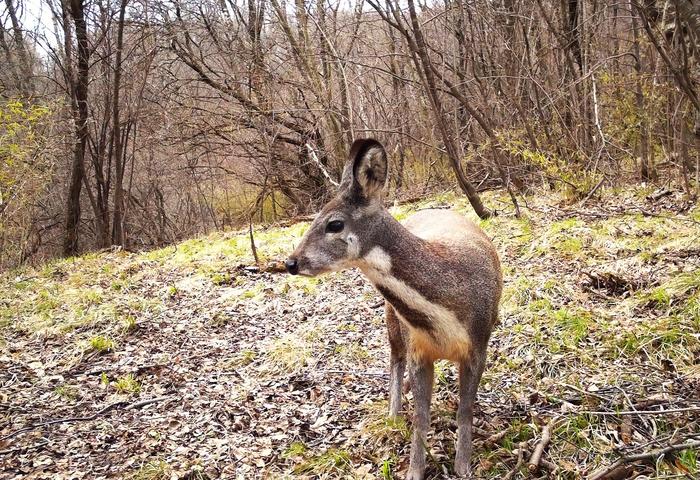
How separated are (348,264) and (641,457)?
1891 millimetres

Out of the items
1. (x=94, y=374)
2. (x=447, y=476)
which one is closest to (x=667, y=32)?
(x=447, y=476)

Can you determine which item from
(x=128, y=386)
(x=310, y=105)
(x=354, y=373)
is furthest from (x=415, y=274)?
(x=310, y=105)

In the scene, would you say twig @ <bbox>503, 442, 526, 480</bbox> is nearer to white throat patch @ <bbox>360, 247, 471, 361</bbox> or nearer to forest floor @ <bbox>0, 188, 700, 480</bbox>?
forest floor @ <bbox>0, 188, 700, 480</bbox>

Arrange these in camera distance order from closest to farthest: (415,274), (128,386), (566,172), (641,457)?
(641,457), (415,274), (128,386), (566,172)

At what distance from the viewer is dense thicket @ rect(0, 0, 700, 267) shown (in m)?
8.80

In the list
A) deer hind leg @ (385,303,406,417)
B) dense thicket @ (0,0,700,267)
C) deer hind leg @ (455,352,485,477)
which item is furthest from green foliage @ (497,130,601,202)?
deer hind leg @ (455,352,485,477)

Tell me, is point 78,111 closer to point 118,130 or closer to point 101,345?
point 118,130

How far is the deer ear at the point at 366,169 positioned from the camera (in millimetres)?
3453

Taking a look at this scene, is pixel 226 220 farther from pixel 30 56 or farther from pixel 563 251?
pixel 563 251

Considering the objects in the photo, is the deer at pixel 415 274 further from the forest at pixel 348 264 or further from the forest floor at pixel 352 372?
the forest floor at pixel 352 372

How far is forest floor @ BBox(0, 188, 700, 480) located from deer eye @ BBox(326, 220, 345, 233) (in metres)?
1.69

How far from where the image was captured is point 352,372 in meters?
5.65

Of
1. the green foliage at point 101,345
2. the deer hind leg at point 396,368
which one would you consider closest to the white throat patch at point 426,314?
the deer hind leg at point 396,368

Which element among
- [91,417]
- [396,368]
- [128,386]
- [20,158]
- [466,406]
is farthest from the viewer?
[20,158]
